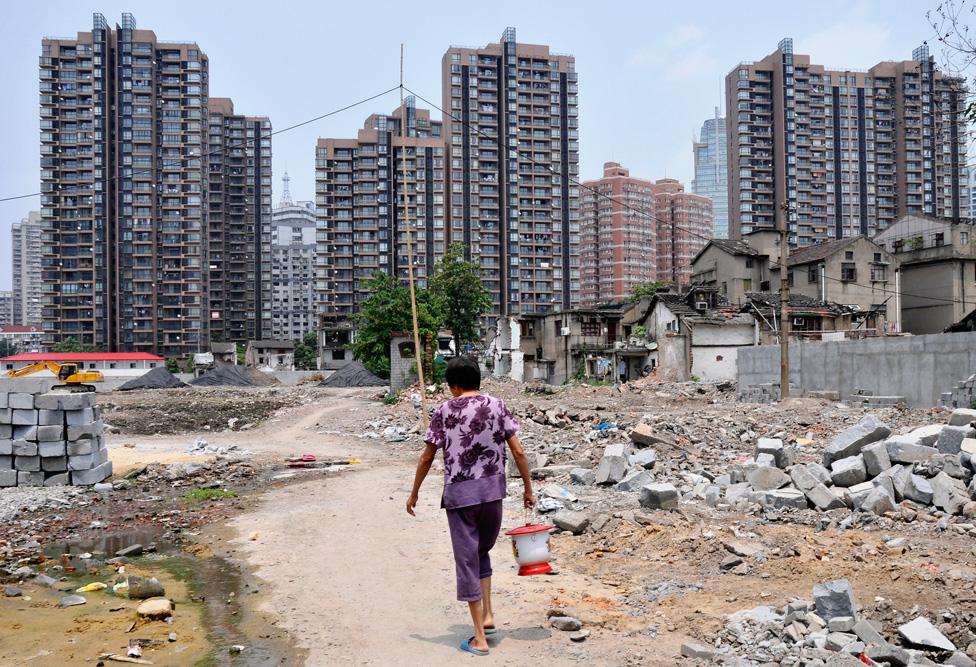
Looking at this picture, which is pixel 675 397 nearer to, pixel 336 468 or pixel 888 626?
pixel 336 468

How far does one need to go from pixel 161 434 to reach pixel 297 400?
44.4ft

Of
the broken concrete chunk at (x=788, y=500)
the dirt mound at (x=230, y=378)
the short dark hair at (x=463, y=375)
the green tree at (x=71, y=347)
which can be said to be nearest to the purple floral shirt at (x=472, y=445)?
the short dark hair at (x=463, y=375)

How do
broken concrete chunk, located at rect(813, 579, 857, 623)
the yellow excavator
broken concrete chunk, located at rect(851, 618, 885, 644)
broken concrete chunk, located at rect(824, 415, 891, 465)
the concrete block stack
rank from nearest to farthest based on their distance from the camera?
broken concrete chunk, located at rect(851, 618, 885, 644), broken concrete chunk, located at rect(813, 579, 857, 623), broken concrete chunk, located at rect(824, 415, 891, 465), the concrete block stack, the yellow excavator

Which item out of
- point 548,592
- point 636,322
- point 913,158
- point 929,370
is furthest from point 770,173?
point 548,592

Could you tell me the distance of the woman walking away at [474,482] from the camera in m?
4.35

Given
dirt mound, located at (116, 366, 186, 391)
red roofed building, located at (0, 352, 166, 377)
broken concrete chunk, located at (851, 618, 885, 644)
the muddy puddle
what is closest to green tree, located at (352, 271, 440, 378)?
dirt mound, located at (116, 366, 186, 391)

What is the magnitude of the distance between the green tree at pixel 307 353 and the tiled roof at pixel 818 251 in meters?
49.6

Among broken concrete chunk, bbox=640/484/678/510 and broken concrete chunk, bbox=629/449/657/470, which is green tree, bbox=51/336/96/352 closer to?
broken concrete chunk, bbox=629/449/657/470

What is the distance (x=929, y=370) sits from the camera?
1817 cm

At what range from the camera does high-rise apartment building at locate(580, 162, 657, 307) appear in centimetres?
9006

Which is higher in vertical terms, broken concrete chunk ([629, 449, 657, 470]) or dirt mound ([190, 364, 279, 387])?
broken concrete chunk ([629, 449, 657, 470])

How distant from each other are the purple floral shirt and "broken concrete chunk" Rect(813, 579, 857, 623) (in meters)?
2.08

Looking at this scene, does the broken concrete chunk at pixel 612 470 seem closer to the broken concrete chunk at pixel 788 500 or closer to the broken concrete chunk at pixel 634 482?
the broken concrete chunk at pixel 634 482

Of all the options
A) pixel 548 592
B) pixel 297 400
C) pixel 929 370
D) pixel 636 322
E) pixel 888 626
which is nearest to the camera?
pixel 888 626
